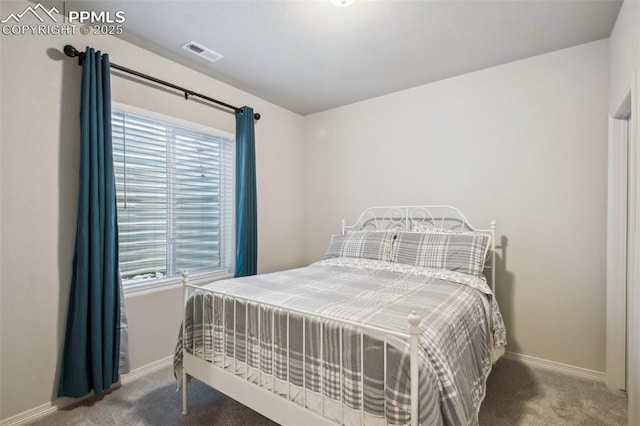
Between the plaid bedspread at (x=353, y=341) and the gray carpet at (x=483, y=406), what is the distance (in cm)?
34

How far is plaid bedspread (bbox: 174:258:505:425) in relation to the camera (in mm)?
1197

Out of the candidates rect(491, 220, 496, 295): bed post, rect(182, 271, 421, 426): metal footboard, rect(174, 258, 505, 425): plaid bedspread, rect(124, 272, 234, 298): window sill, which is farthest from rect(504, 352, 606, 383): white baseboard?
rect(124, 272, 234, 298): window sill

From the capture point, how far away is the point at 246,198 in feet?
10.3

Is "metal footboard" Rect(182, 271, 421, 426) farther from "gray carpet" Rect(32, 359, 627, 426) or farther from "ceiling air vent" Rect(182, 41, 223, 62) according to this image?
"ceiling air vent" Rect(182, 41, 223, 62)

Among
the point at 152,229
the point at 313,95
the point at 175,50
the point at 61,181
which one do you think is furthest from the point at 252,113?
Result: the point at 61,181

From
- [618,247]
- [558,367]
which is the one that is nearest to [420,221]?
[618,247]

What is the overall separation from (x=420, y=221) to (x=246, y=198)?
181 cm

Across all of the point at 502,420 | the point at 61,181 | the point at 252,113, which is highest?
the point at 252,113

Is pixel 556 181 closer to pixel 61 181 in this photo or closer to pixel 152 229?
pixel 152 229

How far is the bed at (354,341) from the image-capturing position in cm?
119

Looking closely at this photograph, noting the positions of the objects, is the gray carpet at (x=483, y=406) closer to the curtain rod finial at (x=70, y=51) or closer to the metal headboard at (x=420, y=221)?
the metal headboard at (x=420, y=221)

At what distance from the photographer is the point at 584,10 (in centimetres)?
198

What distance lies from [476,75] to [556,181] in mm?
1180

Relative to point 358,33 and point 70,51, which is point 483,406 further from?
point 70,51
